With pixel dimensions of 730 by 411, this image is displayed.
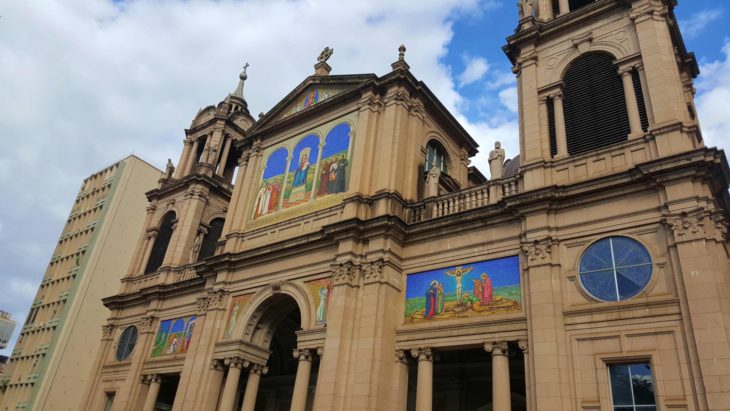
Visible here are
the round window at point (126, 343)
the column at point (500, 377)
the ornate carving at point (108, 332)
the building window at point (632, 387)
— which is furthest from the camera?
the ornate carving at point (108, 332)

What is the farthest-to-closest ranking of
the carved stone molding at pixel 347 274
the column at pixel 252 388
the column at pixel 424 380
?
the column at pixel 252 388
the carved stone molding at pixel 347 274
the column at pixel 424 380

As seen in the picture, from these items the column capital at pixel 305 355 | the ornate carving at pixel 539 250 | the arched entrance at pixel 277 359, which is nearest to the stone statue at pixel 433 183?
the ornate carving at pixel 539 250

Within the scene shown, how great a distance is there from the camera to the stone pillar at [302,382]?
1816 cm

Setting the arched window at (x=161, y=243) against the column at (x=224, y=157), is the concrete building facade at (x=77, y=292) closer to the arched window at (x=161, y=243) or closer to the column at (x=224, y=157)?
the arched window at (x=161, y=243)

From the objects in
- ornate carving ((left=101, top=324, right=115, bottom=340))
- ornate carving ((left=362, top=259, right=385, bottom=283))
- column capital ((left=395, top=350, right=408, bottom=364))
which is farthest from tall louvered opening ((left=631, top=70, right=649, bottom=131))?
ornate carving ((left=101, top=324, right=115, bottom=340))

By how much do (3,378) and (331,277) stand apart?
3653 cm

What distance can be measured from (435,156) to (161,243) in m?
17.4

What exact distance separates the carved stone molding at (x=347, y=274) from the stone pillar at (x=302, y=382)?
8.66 feet

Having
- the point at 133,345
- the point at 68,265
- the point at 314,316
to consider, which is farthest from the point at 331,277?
→ the point at 68,265

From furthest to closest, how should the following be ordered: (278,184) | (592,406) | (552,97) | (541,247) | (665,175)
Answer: (278,184) → (552,97) → (541,247) → (665,175) → (592,406)

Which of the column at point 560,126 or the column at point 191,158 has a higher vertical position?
the column at point 191,158

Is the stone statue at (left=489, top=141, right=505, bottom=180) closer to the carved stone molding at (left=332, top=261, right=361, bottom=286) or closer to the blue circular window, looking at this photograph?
the blue circular window

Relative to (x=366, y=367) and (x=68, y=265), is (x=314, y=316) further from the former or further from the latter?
(x=68, y=265)

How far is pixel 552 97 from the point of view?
18781 mm
